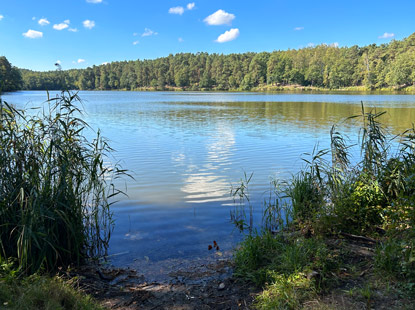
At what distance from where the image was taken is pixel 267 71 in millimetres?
146625

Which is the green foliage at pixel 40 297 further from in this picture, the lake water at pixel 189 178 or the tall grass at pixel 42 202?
the lake water at pixel 189 178

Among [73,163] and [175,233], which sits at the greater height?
[73,163]

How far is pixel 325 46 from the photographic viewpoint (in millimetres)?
165375

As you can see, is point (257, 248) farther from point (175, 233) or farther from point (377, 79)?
point (377, 79)

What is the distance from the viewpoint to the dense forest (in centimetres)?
10938

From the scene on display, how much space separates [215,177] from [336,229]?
18.1 feet

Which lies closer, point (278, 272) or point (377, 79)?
point (278, 272)

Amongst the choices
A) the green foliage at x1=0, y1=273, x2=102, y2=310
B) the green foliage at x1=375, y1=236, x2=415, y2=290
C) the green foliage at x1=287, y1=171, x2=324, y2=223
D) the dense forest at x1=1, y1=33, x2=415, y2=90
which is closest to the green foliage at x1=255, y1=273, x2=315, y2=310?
the green foliage at x1=375, y1=236, x2=415, y2=290

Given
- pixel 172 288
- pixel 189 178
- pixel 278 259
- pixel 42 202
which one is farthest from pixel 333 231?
pixel 189 178

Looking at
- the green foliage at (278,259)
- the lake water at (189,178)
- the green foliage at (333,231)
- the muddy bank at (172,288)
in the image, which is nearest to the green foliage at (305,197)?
the green foliage at (333,231)

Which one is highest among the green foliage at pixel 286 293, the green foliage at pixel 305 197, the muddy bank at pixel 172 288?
the green foliage at pixel 305 197

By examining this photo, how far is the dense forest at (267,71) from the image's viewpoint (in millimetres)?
109375

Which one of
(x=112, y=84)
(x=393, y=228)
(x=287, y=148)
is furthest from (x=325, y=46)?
(x=393, y=228)

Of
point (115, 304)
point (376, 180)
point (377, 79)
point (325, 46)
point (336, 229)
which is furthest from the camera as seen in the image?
point (325, 46)
